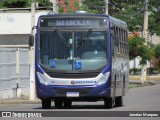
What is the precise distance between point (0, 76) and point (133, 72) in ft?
Result: 156

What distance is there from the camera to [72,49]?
26.5 m

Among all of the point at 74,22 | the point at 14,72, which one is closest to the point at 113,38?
the point at 74,22

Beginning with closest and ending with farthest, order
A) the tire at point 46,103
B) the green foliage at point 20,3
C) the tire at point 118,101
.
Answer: the tire at point 46,103 < the tire at point 118,101 < the green foliage at point 20,3

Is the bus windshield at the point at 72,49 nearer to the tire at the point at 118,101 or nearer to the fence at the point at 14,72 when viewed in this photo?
the tire at the point at 118,101

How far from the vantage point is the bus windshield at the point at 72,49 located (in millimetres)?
26391

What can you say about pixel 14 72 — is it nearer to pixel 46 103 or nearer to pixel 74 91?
pixel 46 103

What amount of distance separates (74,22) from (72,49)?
967 mm

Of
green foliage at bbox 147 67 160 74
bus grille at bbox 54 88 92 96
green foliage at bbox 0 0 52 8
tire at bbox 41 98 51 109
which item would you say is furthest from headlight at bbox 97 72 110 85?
green foliage at bbox 147 67 160 74

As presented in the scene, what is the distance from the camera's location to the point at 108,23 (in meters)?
26.7

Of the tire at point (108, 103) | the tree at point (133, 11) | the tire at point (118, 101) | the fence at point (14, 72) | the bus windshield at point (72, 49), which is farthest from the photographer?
the tree at point (133, 11)

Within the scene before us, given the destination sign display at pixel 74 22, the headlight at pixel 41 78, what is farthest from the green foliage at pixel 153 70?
the headlight at pixel 41 78

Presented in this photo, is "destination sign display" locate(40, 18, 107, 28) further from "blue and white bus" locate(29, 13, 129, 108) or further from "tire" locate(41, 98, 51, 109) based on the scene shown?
"tire" locate(41, 98, 51, 109)

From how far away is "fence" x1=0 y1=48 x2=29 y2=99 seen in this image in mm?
36656

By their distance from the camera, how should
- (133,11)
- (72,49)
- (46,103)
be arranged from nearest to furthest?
(72,49) < (46,103) < (133,11)
